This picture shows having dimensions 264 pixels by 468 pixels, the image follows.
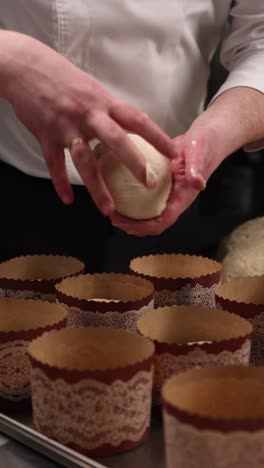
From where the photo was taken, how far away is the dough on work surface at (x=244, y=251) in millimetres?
Answer: 1603

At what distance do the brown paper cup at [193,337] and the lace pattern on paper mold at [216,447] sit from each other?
18 centimetres

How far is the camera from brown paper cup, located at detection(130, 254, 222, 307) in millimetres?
1238

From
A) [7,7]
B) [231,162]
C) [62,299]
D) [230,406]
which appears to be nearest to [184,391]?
[230,406]

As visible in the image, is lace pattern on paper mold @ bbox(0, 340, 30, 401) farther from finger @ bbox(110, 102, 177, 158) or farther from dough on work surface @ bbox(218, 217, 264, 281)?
dough on work surface @ bbox(218, 217, 264, 281)

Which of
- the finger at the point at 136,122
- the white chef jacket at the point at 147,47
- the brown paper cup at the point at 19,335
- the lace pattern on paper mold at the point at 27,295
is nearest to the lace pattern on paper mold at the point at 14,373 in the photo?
the brown paper cup at the point at 19,335

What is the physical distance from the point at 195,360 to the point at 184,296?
27cm

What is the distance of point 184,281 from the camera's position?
4.05ft

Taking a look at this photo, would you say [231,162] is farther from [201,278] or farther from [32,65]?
[32,65]

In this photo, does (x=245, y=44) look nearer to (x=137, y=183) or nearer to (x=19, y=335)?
(x=137, y=183)

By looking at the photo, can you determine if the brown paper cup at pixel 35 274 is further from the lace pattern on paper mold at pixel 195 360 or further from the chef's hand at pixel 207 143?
the lace pattern on paper mold at pixel 195 360

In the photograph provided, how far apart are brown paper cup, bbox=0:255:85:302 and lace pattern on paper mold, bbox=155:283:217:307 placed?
0.15 m

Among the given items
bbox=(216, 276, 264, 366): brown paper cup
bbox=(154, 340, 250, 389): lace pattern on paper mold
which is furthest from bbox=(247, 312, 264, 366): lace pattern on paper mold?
bbox=(154, 340, 250, 389): lace pattern on paper mold

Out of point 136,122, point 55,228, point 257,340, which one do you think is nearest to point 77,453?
point 257,340

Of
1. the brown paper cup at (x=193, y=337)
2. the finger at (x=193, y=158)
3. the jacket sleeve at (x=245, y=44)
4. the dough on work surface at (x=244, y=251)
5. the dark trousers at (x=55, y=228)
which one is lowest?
the dough on work surface at (x=244, y=251)
